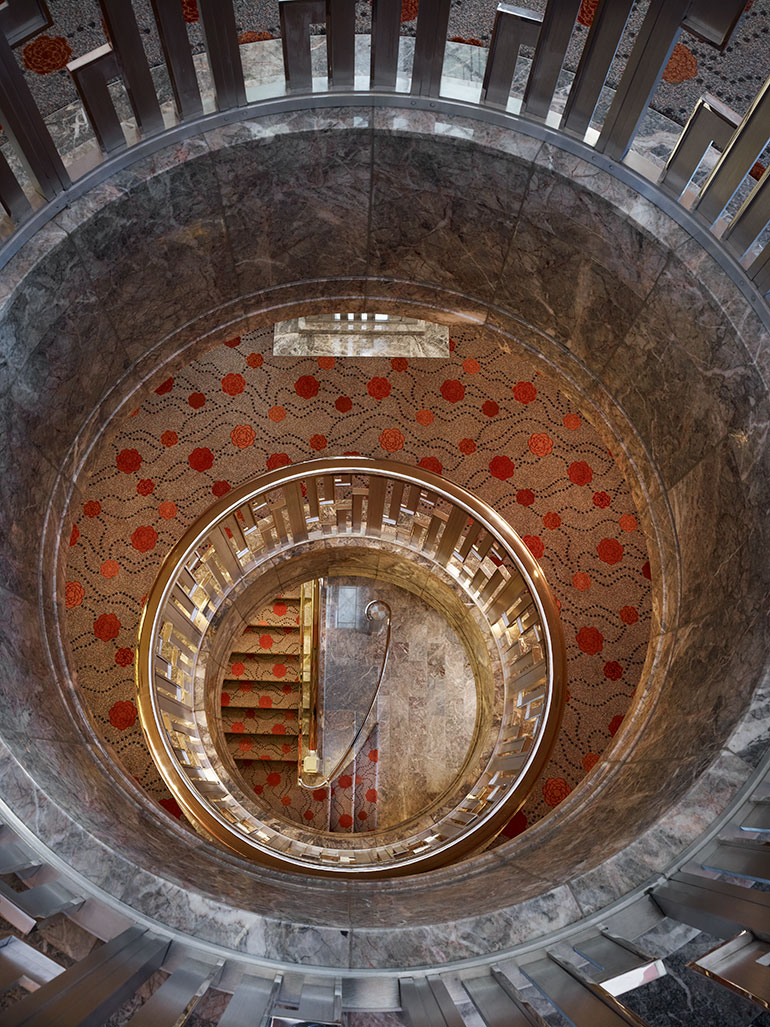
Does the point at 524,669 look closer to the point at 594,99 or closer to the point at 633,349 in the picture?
the point at 633,349

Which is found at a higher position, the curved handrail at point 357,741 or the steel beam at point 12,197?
the steel beam at point 12,197

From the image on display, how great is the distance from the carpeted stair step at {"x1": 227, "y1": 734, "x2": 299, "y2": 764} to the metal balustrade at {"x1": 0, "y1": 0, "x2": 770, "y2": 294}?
16.0ft

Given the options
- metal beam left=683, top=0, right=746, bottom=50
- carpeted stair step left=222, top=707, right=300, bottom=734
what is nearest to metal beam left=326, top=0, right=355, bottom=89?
metal beam left=683, top=0, right=746, bottom=50

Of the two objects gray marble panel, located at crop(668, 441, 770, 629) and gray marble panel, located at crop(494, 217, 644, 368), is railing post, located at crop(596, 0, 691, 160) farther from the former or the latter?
gray marble panel, located at crop(668, 441, 770, 629)

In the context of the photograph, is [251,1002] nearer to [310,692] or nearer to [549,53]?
[549,53]

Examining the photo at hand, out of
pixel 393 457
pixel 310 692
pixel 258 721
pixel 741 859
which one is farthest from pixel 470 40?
pixel 258 721

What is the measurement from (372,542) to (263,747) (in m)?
2.55

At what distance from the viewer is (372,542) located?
5.14 m

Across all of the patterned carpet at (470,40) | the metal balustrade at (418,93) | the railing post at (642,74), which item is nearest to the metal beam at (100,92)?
the metal balustrade at (418,93)

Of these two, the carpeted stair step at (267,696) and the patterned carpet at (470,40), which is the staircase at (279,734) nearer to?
the carpeted stair step at (267,696)

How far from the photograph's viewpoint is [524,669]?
4.57 meters

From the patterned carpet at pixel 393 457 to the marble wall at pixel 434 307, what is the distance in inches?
51.3

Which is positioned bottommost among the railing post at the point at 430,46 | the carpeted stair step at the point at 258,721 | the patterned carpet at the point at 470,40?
the carpeted stair step at the point at 258,721

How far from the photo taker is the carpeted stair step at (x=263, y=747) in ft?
20.9
